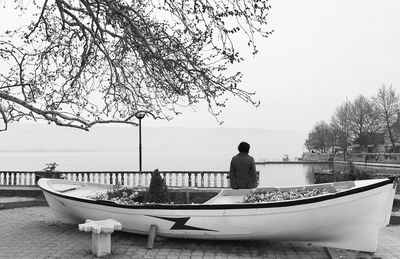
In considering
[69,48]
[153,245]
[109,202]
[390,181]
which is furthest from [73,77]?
[390,181]

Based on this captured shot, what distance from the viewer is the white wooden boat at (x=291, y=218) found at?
6930mm

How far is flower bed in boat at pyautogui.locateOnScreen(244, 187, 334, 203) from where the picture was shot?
754 cm

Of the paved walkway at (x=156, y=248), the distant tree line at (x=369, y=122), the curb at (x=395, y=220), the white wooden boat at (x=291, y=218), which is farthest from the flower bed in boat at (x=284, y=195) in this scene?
the distant tree line at (x=369, y=122)

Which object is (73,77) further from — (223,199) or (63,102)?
(223,199)

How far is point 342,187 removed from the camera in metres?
7.84

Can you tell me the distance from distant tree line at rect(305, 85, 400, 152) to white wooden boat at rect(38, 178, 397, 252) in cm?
6910

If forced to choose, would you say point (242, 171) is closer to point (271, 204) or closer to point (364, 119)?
point (271, 204)

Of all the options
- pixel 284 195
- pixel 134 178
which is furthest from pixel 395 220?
pixel 134 178

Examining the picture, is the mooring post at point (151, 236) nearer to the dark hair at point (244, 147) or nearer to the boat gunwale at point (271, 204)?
the boat gunwale at point (271, 204)

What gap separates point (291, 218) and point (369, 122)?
75.9 metres

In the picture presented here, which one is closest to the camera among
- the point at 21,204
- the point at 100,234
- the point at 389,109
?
the point at 100,234

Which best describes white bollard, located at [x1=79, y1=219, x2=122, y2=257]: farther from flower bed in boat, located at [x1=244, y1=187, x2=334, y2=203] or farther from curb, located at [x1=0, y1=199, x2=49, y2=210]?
curb, located at [x1=0, y1=199, x2=49, y2=210]

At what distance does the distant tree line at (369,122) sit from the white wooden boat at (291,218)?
69.1m

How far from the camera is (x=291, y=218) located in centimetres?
715
